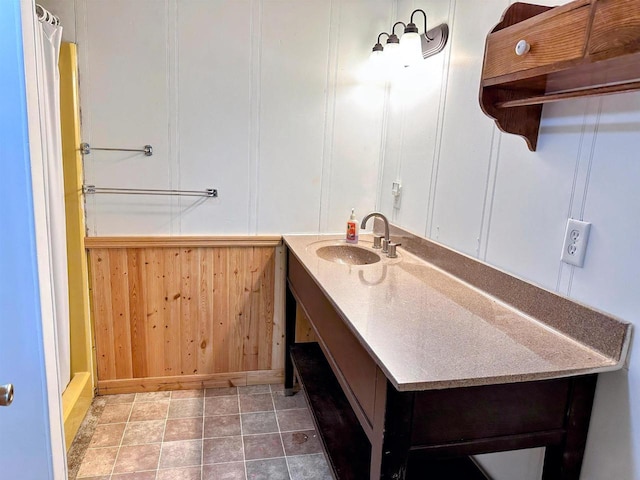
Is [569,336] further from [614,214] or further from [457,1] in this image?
[457,1]

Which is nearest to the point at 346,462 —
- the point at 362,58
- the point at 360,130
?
the point at 360,130

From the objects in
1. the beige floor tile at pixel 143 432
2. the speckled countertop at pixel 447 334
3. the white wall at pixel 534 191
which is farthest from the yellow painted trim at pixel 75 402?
the white wall at pixel 534 191

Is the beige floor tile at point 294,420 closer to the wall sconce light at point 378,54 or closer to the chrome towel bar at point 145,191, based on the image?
the chrome towel bar at point 145,191

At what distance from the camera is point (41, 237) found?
120 centimetres

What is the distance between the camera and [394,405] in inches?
41.1

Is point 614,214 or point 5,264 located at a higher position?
point 614,214

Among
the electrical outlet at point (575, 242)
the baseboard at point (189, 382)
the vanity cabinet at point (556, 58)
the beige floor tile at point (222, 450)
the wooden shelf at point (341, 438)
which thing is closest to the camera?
the vanity cabinet at point (556, 58)

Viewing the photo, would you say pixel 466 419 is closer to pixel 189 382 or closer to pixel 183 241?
pixel 183 241

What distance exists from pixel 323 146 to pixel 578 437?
5.80 ft

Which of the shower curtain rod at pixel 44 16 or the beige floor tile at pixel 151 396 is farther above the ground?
the shower curtain rod at pixel 44 16

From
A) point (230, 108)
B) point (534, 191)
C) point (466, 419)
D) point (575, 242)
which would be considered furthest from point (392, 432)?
point (230, 108)

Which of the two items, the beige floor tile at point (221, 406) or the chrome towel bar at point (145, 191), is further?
the beige floor tile at point (221, 406)

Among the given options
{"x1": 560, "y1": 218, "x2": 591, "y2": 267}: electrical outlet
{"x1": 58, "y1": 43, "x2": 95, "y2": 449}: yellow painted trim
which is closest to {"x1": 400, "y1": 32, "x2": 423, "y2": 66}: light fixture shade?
{"x1": 560, "y1": 218, "x2": 591, "y2": 267}: electrical outlet

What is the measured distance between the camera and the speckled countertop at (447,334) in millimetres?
1039
